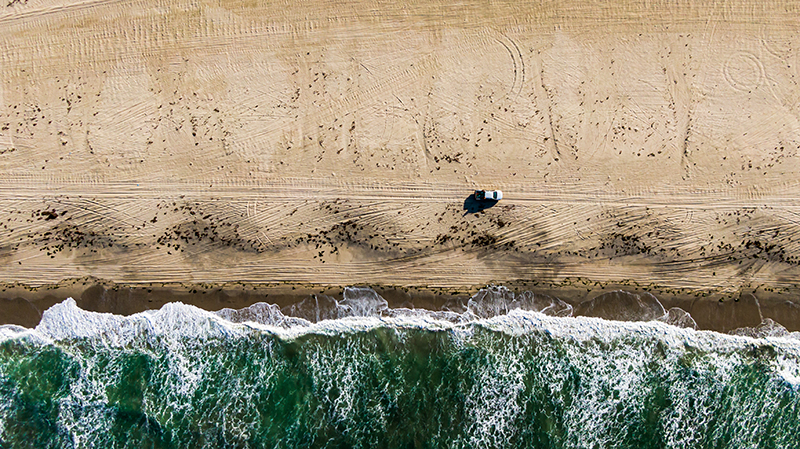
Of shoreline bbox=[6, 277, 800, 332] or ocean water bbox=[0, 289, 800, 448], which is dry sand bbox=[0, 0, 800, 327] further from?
ocean water bbox=[0, 289, 800, 448]

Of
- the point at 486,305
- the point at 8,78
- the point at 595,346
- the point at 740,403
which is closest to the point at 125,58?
the point at 8,78

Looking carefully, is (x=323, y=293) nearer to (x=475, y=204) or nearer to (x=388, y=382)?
(x=388, y=382)

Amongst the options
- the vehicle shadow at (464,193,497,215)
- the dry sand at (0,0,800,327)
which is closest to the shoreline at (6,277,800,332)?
the dry sand at (0,0,800,327)

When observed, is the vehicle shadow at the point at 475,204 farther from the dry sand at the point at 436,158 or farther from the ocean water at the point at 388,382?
the ocean water at the point at 388,382

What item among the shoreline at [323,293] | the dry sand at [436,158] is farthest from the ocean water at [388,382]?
the dry sand at [436,158]

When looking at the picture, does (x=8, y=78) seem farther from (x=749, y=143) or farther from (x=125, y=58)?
(x=749, y=143)

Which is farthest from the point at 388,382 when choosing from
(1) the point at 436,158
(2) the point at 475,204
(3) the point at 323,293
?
(1) the point at 436,158
